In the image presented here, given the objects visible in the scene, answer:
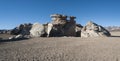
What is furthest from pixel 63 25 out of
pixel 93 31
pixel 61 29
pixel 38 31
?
pixel 93 31

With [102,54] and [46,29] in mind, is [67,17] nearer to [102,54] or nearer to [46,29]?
[46,29]

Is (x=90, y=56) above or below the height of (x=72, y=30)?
below

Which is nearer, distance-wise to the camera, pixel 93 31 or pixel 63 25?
pixel 93 31

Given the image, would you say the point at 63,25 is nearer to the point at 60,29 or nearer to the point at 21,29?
the point at 60,29

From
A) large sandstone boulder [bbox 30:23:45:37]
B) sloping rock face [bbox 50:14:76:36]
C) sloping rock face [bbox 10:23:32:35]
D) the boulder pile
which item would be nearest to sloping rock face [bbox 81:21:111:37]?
the boulder pile

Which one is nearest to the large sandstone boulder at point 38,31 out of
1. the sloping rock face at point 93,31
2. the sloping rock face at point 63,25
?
the sloping rock face at point 63,25

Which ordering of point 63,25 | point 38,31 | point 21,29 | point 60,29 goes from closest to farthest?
point 38,31 < point 60,29 < point 63,25 < point 21,29

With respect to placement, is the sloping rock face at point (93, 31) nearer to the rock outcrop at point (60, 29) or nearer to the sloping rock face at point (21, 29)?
the rock outcrop at point (60, 29)

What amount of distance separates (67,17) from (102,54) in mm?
20128

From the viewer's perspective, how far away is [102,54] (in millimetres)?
13531

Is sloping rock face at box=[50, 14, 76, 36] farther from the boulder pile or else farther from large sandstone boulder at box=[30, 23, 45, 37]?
large sandstone boulder at box=[30, 23, 45, 37]

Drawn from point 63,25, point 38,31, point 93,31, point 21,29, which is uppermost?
point 63,25

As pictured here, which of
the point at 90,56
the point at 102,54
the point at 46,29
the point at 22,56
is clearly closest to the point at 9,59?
the point at 22,56

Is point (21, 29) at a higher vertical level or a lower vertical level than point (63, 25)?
lower
